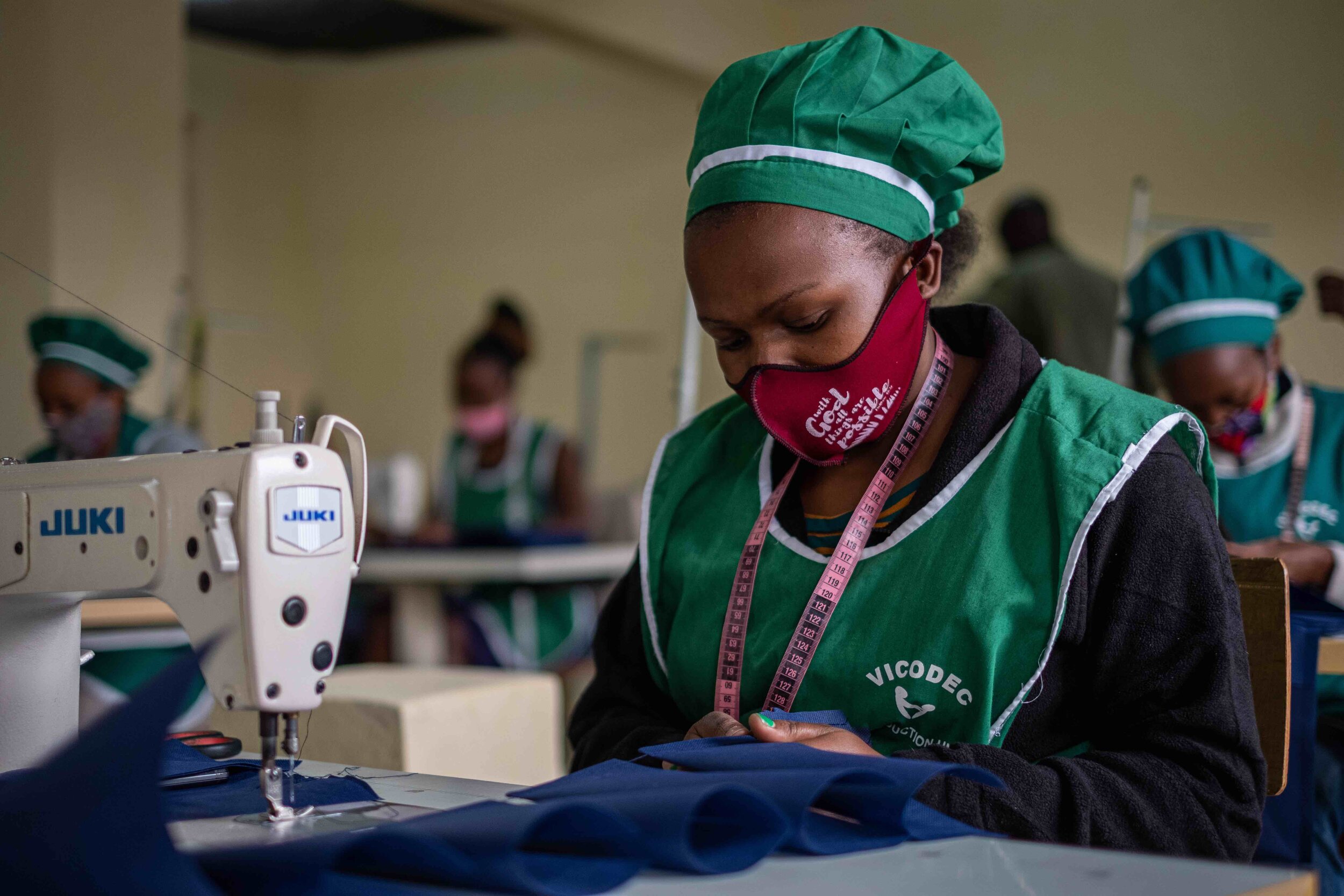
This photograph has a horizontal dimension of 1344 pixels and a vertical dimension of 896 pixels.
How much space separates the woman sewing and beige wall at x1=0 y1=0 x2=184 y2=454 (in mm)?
1798

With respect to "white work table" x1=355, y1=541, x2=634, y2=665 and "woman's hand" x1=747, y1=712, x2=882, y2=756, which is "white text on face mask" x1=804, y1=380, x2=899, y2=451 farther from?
"white work table" x1=355, y1=541, x2=634, y2=665

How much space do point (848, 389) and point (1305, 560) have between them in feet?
4.23

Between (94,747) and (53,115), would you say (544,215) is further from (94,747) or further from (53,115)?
(94,747)

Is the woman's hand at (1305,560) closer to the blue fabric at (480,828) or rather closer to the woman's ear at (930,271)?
the woman's ear at (930,271)

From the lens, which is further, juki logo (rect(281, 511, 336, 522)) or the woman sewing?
the woman sewing

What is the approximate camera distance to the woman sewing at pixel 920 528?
1106 mm

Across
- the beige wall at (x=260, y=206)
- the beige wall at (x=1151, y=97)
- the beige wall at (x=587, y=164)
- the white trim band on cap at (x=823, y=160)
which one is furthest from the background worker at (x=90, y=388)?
the beige wall at (x=260, y=206)

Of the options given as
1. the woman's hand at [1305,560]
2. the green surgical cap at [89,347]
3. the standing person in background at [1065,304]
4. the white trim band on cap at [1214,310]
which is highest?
the standing person in background at [1065,304]

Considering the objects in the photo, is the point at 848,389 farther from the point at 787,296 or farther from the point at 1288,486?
the point at 1288,486

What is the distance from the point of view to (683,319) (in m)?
2.35

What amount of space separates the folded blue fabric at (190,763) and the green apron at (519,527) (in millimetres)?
3132

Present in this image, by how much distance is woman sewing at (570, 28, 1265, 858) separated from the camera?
1.11 meters

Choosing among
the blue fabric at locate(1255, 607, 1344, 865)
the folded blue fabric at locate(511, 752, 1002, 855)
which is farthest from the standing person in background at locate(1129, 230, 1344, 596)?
the folded blue fabric at locate(511, 752, 1002, 855)

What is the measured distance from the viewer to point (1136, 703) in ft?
3.74
